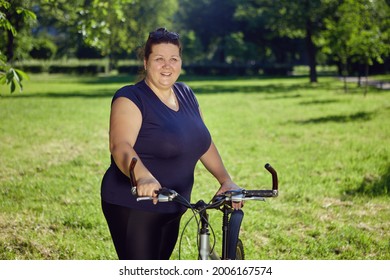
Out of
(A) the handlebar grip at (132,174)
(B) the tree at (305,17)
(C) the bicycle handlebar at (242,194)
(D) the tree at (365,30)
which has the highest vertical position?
(B) the tree at (305,17)

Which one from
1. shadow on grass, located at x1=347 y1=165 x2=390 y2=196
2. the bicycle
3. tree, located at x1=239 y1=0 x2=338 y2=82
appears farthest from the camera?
tree, located at x1=239 y1=0 x2=338 y2=82

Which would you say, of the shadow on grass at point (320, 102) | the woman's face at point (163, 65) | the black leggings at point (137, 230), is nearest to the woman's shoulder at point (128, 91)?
the woman's face at point (163, 65)

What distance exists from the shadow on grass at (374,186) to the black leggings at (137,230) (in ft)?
20.1

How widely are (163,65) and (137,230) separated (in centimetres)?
96

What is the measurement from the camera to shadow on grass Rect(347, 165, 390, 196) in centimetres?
888

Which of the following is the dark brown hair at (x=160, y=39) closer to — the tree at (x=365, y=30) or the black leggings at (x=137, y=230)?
the black leggings at (x=137, y=230)

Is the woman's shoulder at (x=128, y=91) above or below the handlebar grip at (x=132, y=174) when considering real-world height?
above

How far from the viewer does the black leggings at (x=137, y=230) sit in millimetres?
3268

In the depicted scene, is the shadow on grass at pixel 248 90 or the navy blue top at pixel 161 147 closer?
the navy blue top at pixel 161 147

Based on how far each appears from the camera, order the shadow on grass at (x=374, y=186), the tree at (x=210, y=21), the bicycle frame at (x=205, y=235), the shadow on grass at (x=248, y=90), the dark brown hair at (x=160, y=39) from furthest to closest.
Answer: the tree at (x=210, y=21) → the shadow on grass at (x=248, y=90) → the shadow on grass at (x=374, y=186) → the dark brown hair at (x=160, y=39) → the bicycle frame at (x=205, y=235)

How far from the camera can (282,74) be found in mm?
69250

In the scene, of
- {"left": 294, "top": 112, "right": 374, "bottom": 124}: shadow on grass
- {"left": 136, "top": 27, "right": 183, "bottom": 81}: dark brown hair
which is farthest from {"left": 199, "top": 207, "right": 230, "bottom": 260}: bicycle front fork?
{"left": 294, "top": 112, "right": 374, "bottom": 124}: shadow on grass

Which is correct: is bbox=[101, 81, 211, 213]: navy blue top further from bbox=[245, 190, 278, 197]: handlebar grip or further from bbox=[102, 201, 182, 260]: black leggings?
bbox=[245, 190, 278, 197]: handlebar grip
